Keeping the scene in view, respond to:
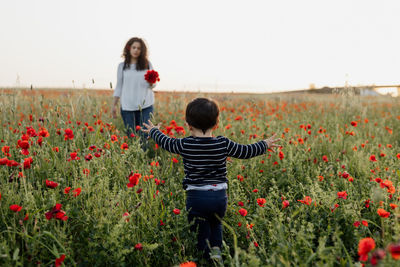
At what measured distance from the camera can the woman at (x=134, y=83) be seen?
15.1 ft

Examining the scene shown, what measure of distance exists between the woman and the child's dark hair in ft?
8.25

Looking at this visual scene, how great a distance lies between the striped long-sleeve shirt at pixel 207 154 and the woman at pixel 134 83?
8.19 ft

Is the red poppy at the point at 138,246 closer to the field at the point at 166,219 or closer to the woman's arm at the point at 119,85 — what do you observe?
the field at the point at 166,219

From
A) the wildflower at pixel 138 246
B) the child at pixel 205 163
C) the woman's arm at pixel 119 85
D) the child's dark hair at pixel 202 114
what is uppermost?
the woman's arm at pixel 119 85

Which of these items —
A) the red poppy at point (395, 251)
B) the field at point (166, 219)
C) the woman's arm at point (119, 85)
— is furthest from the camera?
the woman's arm at point (119, 85)

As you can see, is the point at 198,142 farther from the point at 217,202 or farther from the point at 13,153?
the point at 13,153

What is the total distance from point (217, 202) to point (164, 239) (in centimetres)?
43

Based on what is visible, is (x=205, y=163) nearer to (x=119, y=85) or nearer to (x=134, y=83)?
(x=134, y=83)

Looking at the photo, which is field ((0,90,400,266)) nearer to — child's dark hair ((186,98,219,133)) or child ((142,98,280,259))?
child ((142,98,280,259))

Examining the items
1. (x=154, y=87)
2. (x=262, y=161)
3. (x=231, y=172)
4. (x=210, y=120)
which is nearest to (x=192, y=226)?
(x=210, y=120)

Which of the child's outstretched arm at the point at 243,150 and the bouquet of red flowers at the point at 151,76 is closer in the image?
the child's outstretched arm at the point at 243,150

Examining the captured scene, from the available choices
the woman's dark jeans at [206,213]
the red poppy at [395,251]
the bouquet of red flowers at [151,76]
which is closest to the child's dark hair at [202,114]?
the woman's dark jeans at [206,213]

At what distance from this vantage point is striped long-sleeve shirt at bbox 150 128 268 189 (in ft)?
6.94

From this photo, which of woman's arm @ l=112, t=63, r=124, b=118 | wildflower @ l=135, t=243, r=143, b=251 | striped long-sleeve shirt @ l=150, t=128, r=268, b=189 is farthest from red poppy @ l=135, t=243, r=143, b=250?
woman's arm @ l=112, t=63, r=124, b=118
